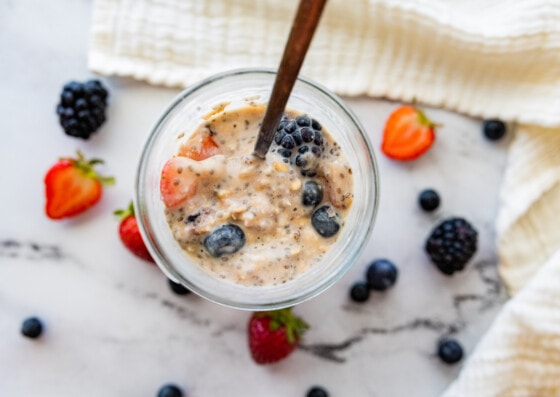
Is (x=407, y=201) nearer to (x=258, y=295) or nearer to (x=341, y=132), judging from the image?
(x=341, y=132)

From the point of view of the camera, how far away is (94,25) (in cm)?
124

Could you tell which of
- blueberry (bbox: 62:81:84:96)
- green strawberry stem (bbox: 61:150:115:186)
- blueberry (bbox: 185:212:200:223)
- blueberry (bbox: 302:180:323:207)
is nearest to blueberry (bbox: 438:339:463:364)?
blueberry (bbox: 302:180:323:207)

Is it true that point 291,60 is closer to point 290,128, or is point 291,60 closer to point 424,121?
point 290,128

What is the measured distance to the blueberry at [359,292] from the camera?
4.10 feet

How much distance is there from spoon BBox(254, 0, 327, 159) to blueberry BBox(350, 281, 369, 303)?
1.33 feet

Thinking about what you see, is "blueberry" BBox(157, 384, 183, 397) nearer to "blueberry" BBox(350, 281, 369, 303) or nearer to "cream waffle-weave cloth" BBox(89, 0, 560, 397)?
"blueberry" BBox(350, 281, 369, 303)

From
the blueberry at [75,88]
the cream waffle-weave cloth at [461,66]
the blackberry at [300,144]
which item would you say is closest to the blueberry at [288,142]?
the blackberry at [300,144]

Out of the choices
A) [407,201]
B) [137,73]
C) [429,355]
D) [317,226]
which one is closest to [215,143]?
[317,226]

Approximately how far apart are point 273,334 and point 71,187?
44cm

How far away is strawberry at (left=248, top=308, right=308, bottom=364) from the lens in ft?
3.94

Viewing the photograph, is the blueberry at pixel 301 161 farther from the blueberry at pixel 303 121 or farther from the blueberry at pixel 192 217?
the blueberry at pixel 192 217

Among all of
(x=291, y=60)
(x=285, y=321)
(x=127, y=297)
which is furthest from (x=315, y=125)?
(x=127, y=297)

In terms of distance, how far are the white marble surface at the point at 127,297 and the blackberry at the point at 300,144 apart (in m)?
0.29

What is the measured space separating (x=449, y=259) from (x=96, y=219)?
0.64 meters
